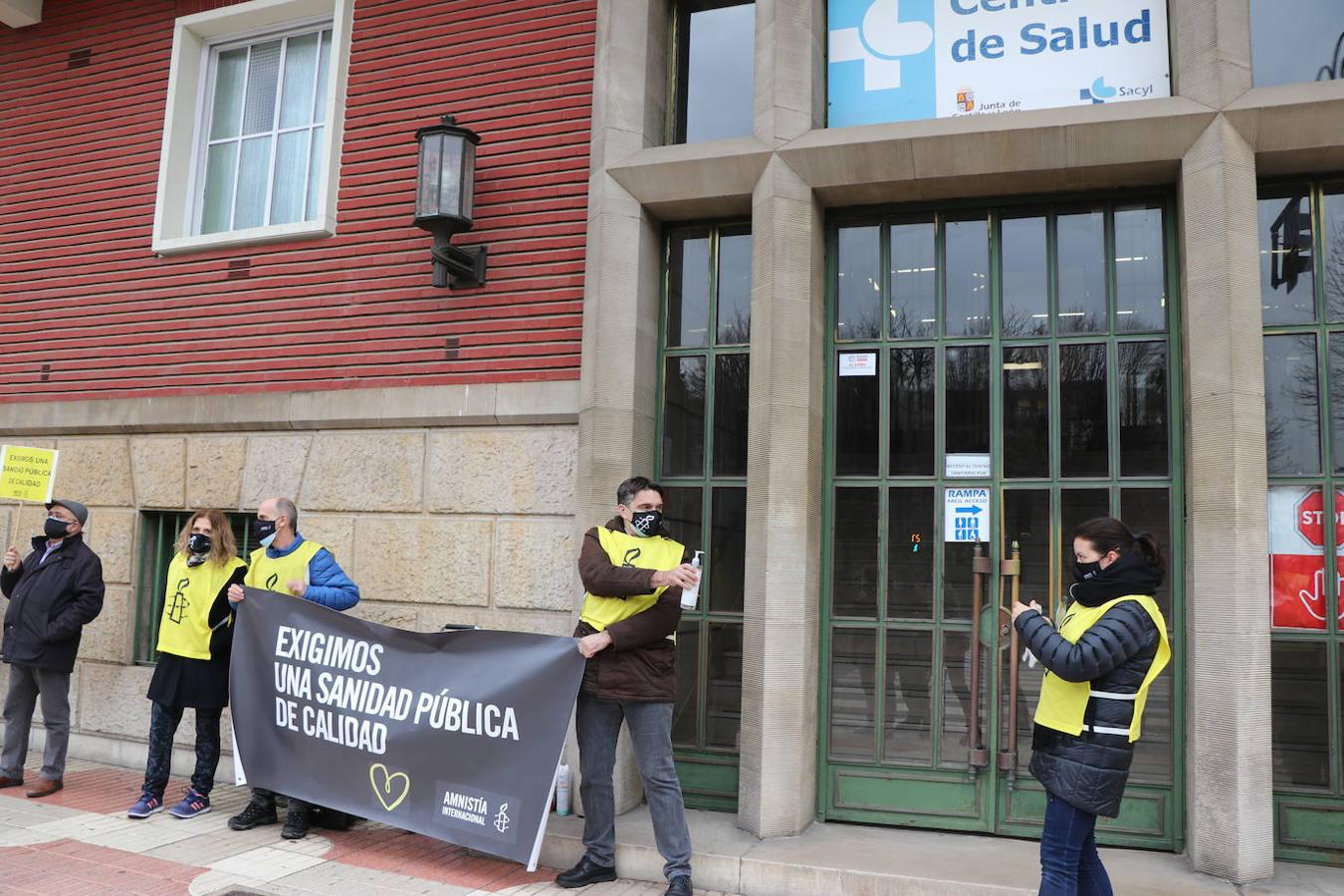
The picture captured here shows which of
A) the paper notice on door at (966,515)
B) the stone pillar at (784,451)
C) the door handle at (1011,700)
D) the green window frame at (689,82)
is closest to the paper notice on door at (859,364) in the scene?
the stone pillar at (784,451)

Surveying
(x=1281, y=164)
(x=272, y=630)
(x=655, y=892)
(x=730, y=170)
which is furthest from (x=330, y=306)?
(x=1281, y=164)

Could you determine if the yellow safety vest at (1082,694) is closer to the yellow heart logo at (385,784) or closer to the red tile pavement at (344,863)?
the red tile pavement at (344,863)

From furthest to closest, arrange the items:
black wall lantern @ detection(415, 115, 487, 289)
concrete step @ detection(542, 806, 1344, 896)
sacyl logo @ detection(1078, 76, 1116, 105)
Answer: black wall lantern @ detection(415, 115, 487, 289) < sacyl logo @ detection(1078, 76, 1116, 105) < concrete step @ detection(542, 806, 1344, 896)

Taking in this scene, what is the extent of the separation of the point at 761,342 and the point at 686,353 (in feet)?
2.40

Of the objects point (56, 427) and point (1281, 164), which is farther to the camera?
point (56, 427)

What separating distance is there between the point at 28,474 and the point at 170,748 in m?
2.56

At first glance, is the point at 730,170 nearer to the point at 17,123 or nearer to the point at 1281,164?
the point at 1281,164

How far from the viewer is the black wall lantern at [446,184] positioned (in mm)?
6770

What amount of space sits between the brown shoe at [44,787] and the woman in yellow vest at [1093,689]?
20.5 feet

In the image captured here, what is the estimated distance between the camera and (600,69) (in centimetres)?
668

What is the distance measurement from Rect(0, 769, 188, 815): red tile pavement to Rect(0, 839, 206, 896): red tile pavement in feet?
2.71

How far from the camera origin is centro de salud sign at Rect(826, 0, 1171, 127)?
599cm

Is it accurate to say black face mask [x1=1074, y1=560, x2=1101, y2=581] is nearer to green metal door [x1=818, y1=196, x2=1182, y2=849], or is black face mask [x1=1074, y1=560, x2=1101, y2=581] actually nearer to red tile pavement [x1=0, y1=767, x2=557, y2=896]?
green metal door [x1=818, y1=196, x2=1182, y2=849]

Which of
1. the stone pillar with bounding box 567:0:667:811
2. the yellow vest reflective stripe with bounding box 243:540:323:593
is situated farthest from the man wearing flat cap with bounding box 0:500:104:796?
the stone pillar with bounding box 567:0:667:811
